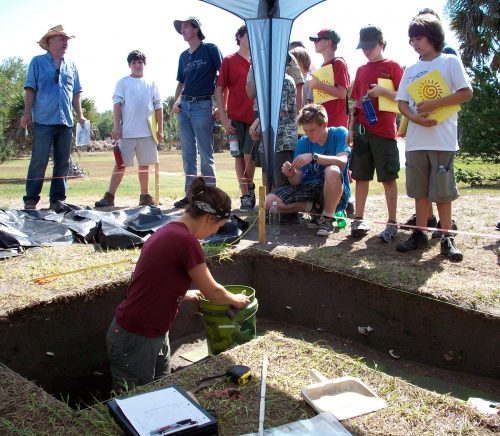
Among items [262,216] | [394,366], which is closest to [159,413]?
[394,366]

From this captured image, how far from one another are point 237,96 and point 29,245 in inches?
115

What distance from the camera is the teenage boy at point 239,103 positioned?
632cm

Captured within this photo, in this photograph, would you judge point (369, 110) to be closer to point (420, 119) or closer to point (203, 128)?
point (420, 119)

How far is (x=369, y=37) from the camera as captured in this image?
193 inches

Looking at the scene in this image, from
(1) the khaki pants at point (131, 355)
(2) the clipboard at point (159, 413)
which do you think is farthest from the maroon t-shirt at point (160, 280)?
(2) the clipboard at point (159, 413)

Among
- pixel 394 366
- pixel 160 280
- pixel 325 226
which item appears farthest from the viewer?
pixel 325 226

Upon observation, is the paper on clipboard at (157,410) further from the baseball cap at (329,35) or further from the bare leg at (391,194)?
the baseball cap at (329,35)

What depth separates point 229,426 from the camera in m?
2.26

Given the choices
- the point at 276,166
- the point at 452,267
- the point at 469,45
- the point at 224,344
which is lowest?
the point at 224,344

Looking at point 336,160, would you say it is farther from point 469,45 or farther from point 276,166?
point 469,45

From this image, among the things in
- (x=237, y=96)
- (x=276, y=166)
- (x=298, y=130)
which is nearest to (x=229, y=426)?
(x=276, y=166)

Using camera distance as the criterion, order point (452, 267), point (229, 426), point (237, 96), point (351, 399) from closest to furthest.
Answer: point (229, 426), point (351, 399), point (452, 267), point (237, 96)

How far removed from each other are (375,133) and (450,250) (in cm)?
132

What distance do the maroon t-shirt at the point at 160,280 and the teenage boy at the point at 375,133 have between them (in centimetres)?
250
